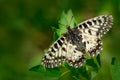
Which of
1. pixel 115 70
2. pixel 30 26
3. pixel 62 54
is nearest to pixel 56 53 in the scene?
pixel 62 54

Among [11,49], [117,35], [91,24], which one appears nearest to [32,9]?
[11,49]

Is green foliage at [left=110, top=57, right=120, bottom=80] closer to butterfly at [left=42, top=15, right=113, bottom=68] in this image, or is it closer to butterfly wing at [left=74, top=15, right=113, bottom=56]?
butterfly at [left=42, top=15, right=113, bottom=68]

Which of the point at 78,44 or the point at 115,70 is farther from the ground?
the point at 78,44

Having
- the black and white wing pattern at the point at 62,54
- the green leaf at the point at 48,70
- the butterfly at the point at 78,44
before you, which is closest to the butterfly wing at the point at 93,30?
the butterfly at the point at 78,44

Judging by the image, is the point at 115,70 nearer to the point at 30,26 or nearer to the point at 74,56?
the point at 74,56

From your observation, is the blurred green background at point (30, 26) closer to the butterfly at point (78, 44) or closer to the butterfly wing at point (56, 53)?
the butterfly at point (78, 44)

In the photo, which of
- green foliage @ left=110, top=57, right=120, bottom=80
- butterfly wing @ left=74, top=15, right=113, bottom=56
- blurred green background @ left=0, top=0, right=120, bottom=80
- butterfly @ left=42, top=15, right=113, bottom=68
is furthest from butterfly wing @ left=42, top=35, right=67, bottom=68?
blurred green background @ left=0, top=0, right=120, bottom=80

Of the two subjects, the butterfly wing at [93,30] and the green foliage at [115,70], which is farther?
the butterfly wing at [93,30]
